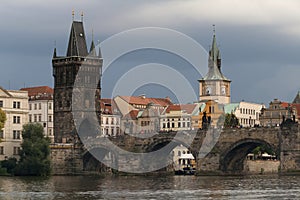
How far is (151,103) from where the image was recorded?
192500mm

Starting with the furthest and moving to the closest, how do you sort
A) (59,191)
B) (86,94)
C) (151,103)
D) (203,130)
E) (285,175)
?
(151,103) → (86,94) → (203,130) → (285,175) → (59,191)

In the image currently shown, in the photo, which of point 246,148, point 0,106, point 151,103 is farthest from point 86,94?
point 151,103

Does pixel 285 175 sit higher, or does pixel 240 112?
pixel 240 112

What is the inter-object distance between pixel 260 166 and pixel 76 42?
33.7m

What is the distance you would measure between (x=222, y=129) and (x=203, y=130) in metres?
3.24

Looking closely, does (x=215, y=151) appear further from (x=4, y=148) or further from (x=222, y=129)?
(x=4, y=148)

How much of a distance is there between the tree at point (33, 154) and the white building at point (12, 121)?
193 inches

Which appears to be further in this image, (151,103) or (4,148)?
(151,103)

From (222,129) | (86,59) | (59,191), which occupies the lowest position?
(59,191)

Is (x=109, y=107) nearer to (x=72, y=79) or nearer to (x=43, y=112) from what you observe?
(x=43, y=112)

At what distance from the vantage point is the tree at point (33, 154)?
123 m

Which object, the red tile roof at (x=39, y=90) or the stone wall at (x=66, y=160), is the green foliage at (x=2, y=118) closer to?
the stone wall at (x=66, y=160)

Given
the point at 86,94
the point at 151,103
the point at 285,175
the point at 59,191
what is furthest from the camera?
the point at 151,103

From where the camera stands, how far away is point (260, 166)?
146875 mm
